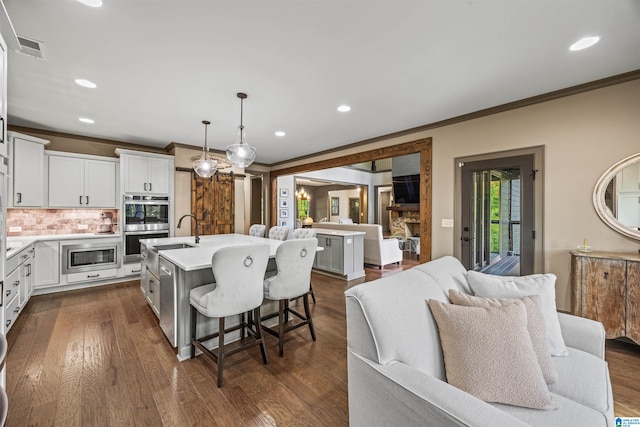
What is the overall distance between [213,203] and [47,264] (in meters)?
2.70

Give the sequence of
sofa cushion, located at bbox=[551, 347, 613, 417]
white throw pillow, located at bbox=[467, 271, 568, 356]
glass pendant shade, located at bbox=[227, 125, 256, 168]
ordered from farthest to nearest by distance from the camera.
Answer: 1. glass pendant shade, located at bbox=[227, 125, 256, 168]
2. white throw pillow, located at bbox=[467, 271, 568, 356]
3. sofa cushion, located at bbox=[551, 347, 613, 417]

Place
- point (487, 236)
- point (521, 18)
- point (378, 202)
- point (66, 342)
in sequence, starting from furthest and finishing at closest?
point (378, 202) < point (487, 236) < point (66, 342) < point (521, 18)

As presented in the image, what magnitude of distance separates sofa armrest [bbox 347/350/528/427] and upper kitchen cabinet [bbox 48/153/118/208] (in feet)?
17.6

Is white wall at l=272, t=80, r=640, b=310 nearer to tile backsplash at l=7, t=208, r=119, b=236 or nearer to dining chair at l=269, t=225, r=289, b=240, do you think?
dining chair at l=269, t=225, r=289, b=240

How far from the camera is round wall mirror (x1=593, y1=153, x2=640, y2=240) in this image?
253cm

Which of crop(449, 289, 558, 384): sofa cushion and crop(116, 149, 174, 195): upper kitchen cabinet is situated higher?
crop(116, 149, 174, 195): upper kitchen cabinet

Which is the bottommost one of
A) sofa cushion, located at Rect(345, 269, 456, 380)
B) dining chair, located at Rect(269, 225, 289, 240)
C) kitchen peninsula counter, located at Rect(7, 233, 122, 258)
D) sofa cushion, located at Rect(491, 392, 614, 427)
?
sofa cushion, located at Rect(491, 392, 614, 427)

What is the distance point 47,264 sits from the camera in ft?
13.0

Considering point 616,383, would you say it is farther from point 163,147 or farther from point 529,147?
point 163,147

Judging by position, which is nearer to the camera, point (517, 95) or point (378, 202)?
point (517, 95)

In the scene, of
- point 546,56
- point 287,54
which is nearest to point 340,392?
point 287,54

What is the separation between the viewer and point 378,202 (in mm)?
10188

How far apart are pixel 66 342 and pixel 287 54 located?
11.5 ft

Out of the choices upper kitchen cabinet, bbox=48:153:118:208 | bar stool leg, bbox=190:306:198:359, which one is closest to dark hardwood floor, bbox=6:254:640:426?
bar stool leg, bbox=190:306:198:359
